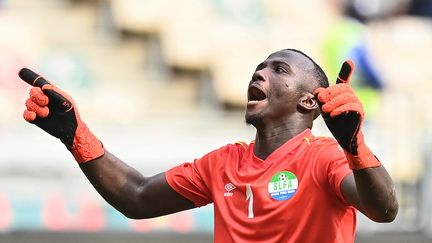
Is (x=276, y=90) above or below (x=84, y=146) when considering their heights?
above

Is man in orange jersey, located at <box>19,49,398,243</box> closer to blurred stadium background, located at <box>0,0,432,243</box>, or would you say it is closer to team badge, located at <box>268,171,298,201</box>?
team badge, located at <box>268,171,298,201</box>

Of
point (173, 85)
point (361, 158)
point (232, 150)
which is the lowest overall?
point (361, 158)

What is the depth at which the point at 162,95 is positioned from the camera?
551 inches

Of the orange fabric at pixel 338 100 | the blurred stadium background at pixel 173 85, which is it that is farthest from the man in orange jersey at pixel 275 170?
the blurred stadium background at pixel 173 85

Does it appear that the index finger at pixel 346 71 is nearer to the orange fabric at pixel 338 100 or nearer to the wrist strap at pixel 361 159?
the orange fabric at pixel 338 100

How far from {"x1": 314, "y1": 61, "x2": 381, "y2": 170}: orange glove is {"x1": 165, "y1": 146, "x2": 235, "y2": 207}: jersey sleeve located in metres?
0.94

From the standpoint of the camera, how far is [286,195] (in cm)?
486

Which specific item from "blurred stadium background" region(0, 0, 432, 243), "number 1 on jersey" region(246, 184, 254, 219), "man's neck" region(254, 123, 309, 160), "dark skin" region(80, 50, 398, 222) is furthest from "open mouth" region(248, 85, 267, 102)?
"blurred stadium background" region(0, 0, 432, 243)

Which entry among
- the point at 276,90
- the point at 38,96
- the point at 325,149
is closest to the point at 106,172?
the point at 38,96

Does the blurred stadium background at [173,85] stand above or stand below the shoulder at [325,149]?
above

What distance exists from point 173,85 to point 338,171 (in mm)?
9459

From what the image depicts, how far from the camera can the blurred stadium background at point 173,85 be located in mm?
9883

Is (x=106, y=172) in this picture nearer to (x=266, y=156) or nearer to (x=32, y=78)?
(x=32, y=78)

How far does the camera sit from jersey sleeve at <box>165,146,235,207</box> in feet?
17.4
